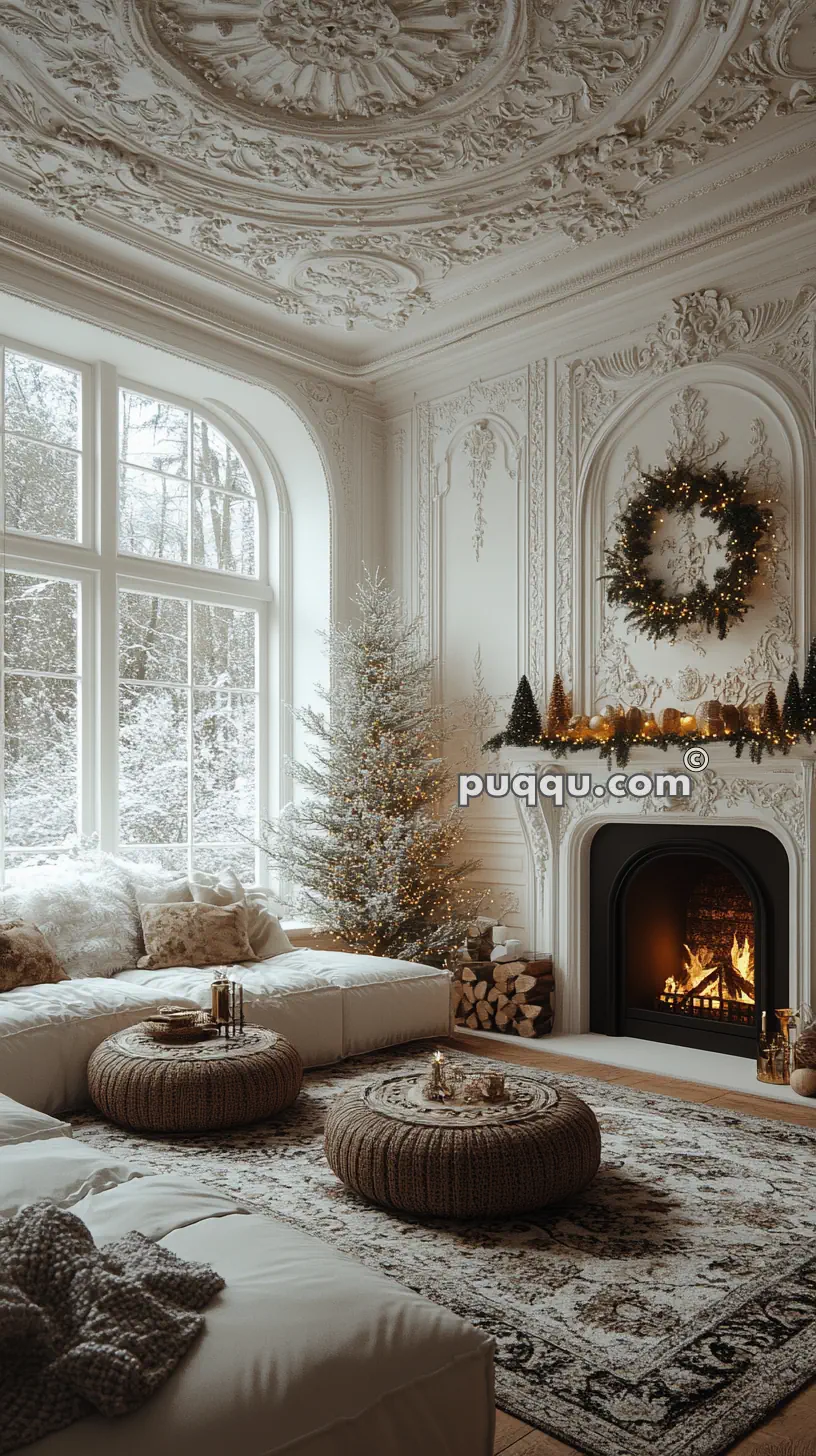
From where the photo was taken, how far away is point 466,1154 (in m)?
2.87

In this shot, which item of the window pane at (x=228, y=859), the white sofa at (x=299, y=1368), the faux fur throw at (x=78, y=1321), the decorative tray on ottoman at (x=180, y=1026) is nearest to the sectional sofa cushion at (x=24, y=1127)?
the white sofa at (x=299, y=1368)

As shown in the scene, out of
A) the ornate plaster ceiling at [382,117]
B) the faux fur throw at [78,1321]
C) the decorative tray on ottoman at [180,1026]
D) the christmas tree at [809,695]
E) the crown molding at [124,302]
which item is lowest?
the decorative tray on ottoman at [180,1026]

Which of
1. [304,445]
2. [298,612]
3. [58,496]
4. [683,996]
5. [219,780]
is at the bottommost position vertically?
[683,996]

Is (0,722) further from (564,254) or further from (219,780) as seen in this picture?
(564,254)

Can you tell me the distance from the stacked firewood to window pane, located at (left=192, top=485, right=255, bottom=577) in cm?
285

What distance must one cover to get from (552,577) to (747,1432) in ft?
14.6

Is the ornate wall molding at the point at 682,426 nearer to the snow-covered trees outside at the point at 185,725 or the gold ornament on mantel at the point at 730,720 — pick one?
Answer: the gold ornament on mantel at the point at 730,720

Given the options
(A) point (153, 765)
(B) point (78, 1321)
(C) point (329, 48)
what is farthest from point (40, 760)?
(B) point (78, 1321)

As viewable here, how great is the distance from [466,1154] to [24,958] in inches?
88.4

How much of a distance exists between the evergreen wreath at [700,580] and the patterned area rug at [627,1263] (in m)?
2.36

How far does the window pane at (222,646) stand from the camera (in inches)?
253

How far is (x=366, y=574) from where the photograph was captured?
22.0ft

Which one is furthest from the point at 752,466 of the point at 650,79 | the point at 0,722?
the point at 0,722

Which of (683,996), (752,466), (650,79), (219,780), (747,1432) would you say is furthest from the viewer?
(219,780)
